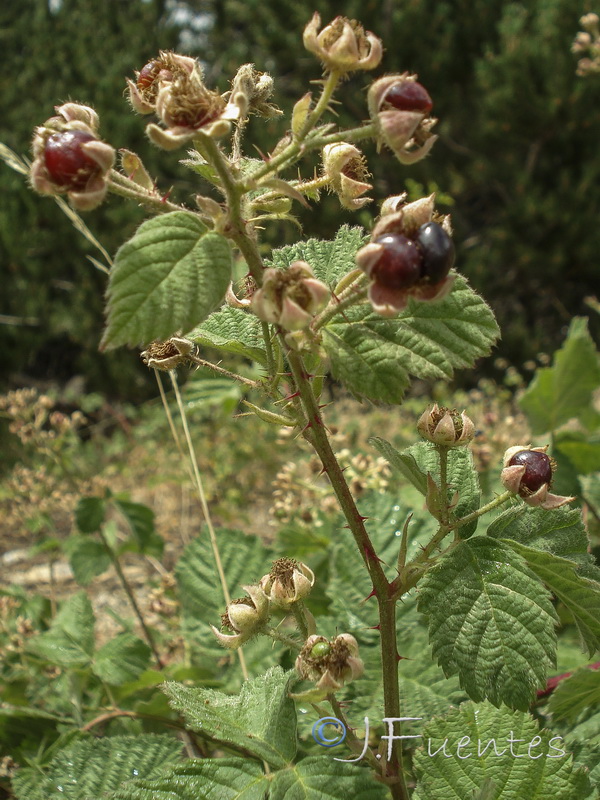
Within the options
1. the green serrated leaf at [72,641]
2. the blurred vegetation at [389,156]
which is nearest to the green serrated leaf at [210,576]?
the green serrated leaf at [72,641]

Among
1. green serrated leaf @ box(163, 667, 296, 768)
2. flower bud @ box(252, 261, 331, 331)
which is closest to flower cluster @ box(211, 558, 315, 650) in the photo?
green serrated leaf @ box(163, 667, 296, 768)

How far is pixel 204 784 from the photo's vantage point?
80cm

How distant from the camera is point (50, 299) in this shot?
7324 millimetres

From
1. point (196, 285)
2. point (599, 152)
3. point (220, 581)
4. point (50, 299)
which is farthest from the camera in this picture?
point (50, 299)

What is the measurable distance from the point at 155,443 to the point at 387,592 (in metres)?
4.81

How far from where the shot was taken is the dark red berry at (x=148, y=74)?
714mm

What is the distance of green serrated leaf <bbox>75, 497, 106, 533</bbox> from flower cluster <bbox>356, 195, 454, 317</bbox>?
157 centimetres

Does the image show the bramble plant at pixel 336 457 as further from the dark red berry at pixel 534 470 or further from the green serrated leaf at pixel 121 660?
the green serrated leaf at pixel 121 660

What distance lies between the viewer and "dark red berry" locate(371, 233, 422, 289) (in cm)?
59

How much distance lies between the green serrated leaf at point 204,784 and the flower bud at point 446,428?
1.46ft

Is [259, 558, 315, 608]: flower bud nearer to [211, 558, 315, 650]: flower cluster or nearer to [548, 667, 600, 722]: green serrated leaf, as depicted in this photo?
[211, 558, 315, 650]: flower cluster

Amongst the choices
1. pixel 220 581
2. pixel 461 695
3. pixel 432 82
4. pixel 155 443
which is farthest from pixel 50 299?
pixel 461 695

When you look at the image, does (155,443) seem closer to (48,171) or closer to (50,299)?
(50,299)

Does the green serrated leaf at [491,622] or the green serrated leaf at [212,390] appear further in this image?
the green serrated leaf at [212,390]
